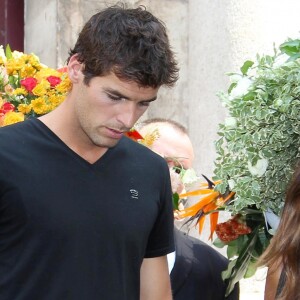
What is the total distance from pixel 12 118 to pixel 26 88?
0.62 feet

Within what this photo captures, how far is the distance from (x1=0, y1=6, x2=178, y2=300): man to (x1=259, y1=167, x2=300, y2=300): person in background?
13.8 inches

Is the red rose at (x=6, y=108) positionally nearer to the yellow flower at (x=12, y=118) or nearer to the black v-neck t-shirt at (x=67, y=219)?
the yellow flower at (x=12, y=118)

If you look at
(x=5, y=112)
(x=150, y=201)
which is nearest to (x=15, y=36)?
(x=5, y=112)

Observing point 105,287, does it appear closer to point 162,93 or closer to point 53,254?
point 53,254

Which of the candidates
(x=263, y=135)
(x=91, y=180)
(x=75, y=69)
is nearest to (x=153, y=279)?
(x=91, y=180)

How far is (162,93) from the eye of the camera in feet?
15.4

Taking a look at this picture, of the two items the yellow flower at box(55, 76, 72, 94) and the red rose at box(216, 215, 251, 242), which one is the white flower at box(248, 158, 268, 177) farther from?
the yellow flower at box(55, 76, 72, 94)

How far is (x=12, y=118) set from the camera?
275 centimetres

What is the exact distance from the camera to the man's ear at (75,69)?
2312mm

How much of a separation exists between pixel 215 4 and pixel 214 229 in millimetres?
1774

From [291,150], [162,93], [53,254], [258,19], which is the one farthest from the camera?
[162,93]

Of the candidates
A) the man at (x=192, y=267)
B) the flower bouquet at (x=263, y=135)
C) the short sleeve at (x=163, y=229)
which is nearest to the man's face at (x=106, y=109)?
the short sleeve at (x=163, y=229)

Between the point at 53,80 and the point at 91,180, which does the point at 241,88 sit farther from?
the point at 53,80

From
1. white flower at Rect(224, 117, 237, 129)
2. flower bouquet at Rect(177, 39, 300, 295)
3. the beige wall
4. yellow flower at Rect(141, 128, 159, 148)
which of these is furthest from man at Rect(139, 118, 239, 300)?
the beige wall
